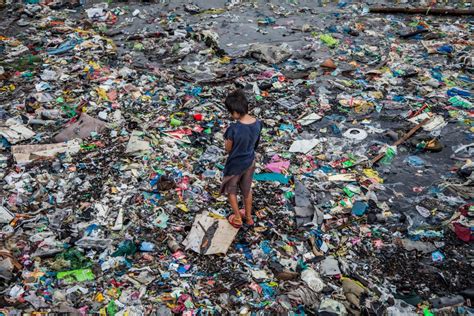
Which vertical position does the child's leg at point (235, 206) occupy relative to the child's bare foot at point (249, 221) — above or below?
above

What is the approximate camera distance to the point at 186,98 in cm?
571

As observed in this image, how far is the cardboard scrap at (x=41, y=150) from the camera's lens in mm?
4512

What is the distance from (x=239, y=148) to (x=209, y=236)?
0.93m

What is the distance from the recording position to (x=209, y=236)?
3604mm

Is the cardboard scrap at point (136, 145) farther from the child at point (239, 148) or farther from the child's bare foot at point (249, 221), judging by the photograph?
the child's bare foot at point (249, 221)

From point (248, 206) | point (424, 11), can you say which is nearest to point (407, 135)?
point (248, 206)

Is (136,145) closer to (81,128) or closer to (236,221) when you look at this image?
(81,128)

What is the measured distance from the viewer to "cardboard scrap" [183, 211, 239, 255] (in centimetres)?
350

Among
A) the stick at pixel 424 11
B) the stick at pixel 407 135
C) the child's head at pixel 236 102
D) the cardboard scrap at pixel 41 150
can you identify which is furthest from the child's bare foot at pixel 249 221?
the stick at pixel 424 11

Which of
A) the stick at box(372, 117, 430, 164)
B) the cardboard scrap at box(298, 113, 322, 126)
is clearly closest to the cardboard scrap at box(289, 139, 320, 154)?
the cardboard scrap at box(298, 113, 322, 126)

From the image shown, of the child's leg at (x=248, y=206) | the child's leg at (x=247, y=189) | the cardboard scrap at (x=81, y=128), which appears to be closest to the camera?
the child's leg at (x=247, y=189)

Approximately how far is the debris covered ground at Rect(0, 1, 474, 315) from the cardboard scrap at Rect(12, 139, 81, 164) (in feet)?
0.07

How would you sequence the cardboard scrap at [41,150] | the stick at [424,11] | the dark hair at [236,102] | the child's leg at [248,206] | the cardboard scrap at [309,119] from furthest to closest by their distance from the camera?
1. the stick at [424,11]
2. the cardboard scrap at [309,119]
3. the cardboard scrap at [41,150]
4. the child's leg at [248,206]
5. the dark hair at [236,102]

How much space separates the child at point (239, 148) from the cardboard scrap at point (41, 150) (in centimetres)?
225
